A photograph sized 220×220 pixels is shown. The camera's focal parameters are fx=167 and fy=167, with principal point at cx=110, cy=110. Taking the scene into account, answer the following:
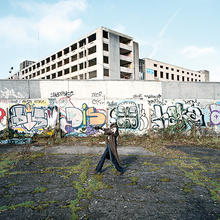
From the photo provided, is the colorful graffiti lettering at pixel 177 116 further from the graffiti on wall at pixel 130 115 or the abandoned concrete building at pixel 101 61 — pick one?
the abandoned concrete building at pixel 101 61

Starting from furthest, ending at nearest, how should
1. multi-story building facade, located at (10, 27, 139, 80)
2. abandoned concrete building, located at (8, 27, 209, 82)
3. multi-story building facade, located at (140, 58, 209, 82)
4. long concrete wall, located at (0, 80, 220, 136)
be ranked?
1. multi-story building facade, located at (140, 58, 209, 82)
2. abandoned concrete building, located at (8, 27, 209, 82)
3. multi-story building facade, located at (10, 27, 139, 80)
4. long concrete wall, located at (0, 80, 220, 136)

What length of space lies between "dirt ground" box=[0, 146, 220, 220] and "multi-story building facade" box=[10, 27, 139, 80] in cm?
3682

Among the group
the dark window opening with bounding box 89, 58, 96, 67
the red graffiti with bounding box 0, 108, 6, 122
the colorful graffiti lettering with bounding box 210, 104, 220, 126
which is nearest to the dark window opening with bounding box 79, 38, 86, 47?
the dark window opening with bounding box 89, 58, 96, 67

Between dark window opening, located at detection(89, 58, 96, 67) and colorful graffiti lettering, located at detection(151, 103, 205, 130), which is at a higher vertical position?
dark window opening, located at detection(89, 58, 96, 67)

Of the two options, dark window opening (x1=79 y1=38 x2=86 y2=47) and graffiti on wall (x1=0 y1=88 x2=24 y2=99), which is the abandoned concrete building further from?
graffiti on wall (x1=0 y1=88 x2=24 y2=99)

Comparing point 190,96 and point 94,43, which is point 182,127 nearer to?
point 190,96

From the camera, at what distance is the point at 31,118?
9531 mm

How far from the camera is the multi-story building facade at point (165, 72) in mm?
58156

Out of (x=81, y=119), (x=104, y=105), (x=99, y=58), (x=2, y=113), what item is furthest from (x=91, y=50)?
(x=2, y=113)

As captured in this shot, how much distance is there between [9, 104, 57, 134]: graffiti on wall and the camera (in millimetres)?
9391

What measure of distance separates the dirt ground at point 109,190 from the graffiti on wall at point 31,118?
154 inches

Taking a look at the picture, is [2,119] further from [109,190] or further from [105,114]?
[109,190]

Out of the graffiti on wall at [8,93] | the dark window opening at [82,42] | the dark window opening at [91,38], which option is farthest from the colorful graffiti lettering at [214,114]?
the dark window opening at [82,42]

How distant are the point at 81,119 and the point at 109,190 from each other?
673 cm
